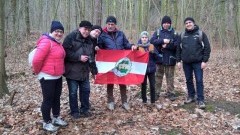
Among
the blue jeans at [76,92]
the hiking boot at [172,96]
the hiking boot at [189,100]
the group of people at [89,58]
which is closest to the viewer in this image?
the group of people at [89,58]

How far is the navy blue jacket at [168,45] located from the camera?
8320mm

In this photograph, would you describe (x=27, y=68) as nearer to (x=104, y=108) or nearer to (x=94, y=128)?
(x=104, y=108)

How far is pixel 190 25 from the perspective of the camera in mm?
7977

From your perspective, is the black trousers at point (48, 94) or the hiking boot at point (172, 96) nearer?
the black trousers at point (48, 94)

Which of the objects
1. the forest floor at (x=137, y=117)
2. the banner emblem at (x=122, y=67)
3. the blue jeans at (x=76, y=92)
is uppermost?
the banner emblem at (x=122, y=67)

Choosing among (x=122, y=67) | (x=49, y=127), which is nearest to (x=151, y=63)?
(x=122, y=67)

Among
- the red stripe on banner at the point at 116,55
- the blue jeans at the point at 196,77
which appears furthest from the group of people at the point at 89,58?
the red stripe on banner at the point at 116,55

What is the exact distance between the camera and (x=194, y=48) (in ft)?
26.2

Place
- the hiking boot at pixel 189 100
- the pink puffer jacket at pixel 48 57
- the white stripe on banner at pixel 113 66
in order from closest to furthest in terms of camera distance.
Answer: the pink puffer jacket at pixel 48 57 < the white stripe on banner at pixel 113 66 < the hiking boot at pixel 189 100

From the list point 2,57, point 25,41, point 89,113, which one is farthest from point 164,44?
point 25,41

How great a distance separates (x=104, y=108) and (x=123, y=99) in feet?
1.89

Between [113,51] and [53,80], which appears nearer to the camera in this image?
[53,80]

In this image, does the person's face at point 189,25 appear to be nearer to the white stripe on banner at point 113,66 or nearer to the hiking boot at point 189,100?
the white stripe on banner at point 113,66

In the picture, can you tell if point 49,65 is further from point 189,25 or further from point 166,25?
point 189,25
